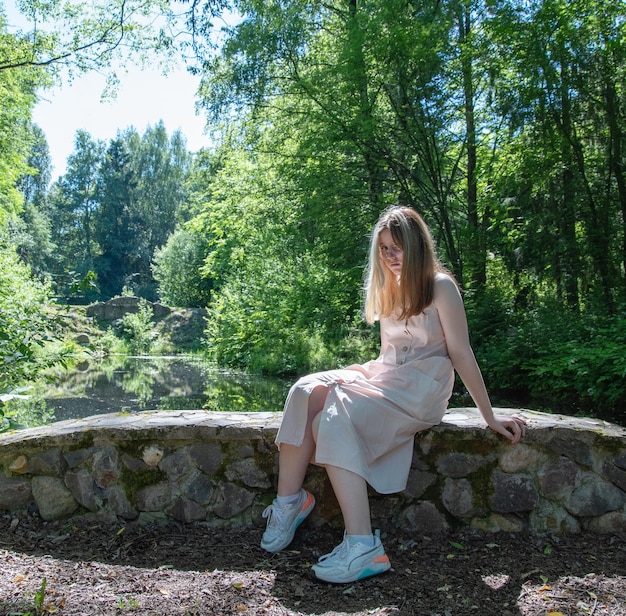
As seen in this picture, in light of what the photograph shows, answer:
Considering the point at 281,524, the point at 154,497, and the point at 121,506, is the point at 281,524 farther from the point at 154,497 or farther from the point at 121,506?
the point at 121,506

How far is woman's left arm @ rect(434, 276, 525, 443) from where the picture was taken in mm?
2449

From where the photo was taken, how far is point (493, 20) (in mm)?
9852

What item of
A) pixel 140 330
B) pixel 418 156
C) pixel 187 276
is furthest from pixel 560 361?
pixel 187 276

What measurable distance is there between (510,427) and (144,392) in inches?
339

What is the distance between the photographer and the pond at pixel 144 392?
8211 millimetres

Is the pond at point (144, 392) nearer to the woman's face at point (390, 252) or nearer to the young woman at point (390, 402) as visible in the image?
the young woman at point (390, 402)

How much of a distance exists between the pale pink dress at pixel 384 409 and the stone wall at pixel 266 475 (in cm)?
19

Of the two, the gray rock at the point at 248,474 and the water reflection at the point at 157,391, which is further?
the water reflection at the point at 157,391

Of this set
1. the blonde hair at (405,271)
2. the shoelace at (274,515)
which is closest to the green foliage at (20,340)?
the shoelace at (274,515)

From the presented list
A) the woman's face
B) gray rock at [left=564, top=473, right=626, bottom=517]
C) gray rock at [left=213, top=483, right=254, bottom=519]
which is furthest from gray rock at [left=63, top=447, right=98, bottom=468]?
gray rock at [left=564, top=473, right=626, bottom=517]

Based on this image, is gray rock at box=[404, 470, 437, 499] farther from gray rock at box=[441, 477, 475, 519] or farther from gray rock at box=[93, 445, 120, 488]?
gray rock at box=[93, 445, 120, 488]

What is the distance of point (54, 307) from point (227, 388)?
19.0 ft

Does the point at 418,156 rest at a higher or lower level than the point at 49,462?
higher

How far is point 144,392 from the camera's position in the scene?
1027 centimetres
